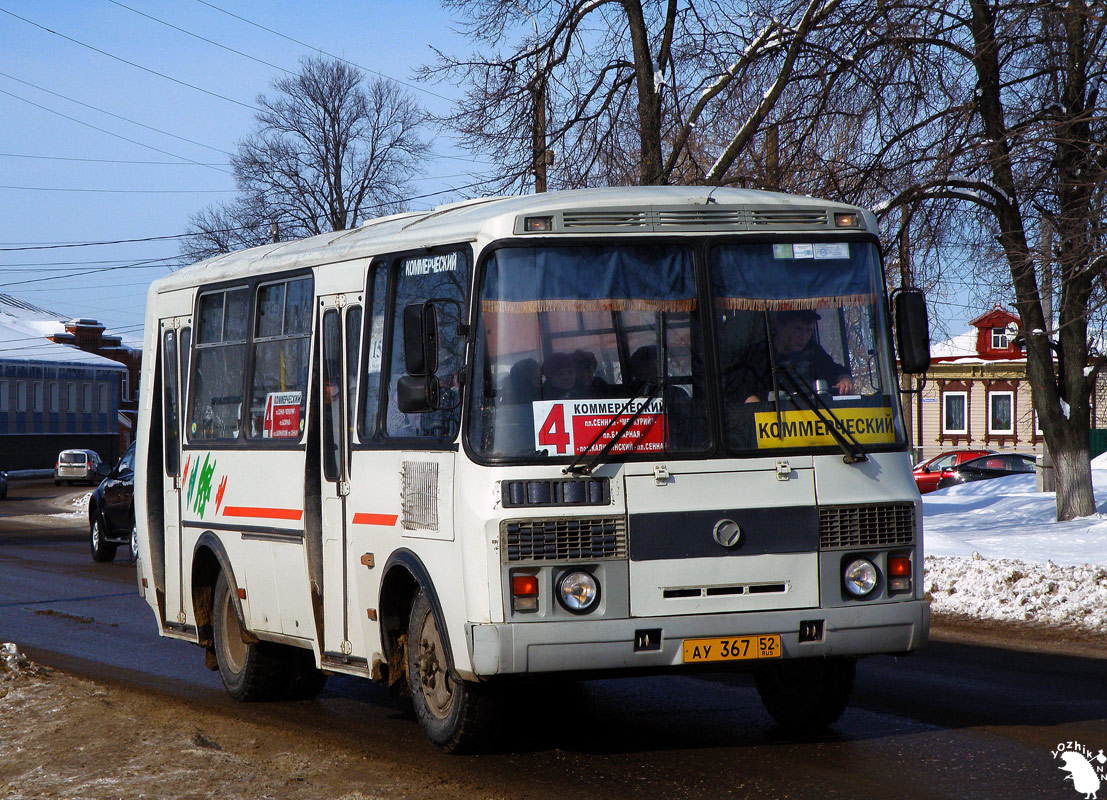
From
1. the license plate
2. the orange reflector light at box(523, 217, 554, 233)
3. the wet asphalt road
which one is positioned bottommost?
the wet asphalt road

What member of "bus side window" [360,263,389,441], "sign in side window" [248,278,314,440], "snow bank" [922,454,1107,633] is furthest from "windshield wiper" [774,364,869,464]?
"snow bank" [922,454,1107,633]

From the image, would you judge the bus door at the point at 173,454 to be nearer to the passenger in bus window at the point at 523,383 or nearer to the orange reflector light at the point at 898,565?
the passenger in bus window at the point at 523,383

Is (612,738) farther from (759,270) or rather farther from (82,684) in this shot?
(82,684)

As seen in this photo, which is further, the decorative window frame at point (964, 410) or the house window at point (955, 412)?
the house window at point (955, 412)

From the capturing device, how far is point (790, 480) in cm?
701

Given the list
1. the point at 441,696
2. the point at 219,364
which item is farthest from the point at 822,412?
the point at 219,364

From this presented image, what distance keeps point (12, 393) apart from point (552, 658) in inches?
2966

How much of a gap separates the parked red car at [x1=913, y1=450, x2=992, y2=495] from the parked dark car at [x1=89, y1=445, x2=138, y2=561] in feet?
70.6

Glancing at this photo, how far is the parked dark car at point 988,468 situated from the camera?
130 feet

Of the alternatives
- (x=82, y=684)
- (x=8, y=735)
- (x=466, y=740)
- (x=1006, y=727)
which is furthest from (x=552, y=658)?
(x=82, y=684)

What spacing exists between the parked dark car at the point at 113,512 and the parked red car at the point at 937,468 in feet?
70.6

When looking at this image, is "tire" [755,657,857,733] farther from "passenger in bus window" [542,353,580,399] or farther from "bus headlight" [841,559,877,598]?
"passenger in bus window" [542,353,580,399]

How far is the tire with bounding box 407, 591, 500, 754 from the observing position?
7.16 metres

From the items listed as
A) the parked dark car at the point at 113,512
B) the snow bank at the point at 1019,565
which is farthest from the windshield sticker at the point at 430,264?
the parked dark car at the point at 113,512
